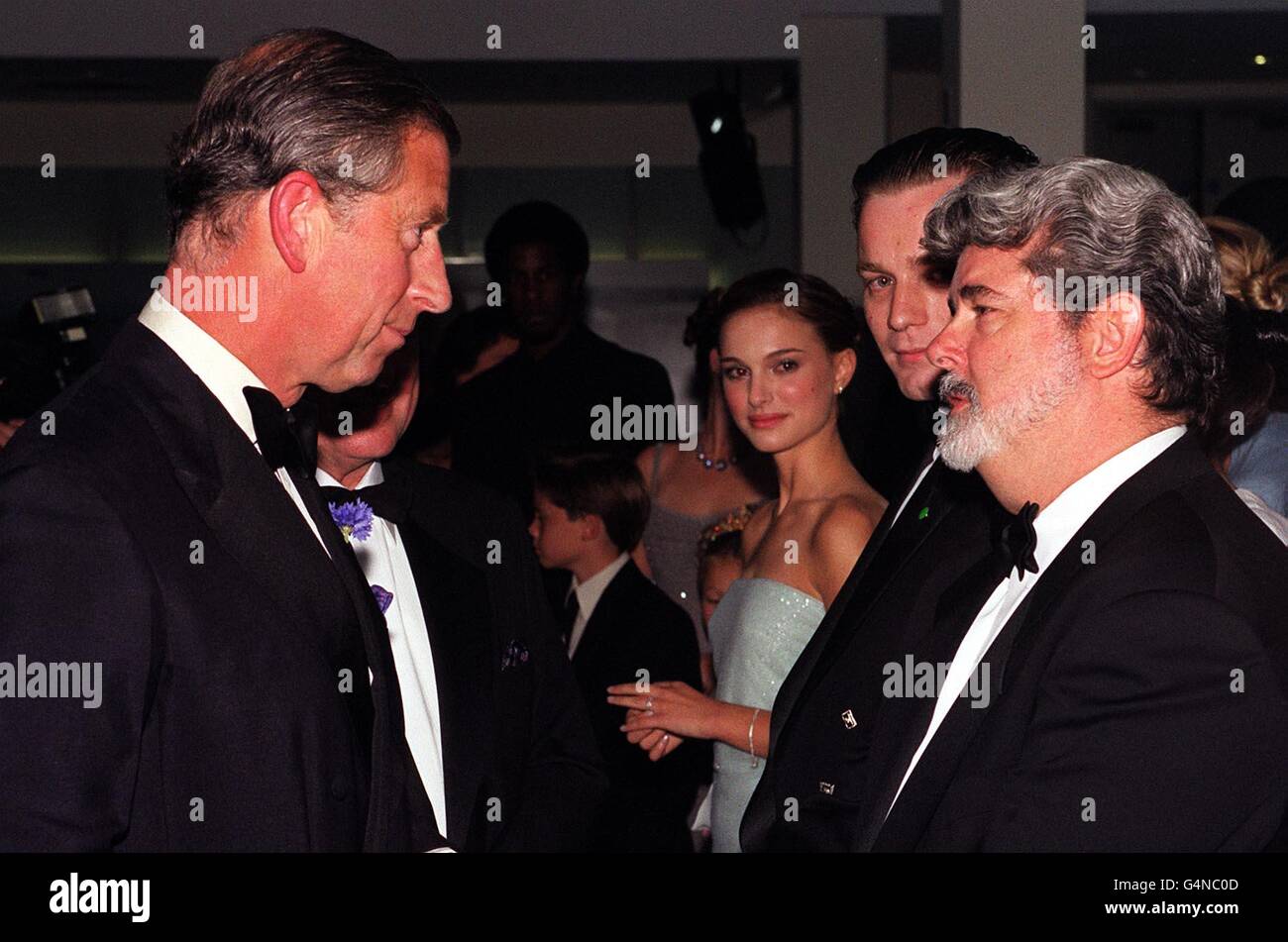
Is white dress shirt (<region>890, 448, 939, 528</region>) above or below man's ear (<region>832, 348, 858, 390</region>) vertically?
below

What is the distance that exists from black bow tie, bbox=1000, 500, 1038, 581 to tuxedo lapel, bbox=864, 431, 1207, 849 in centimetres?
3

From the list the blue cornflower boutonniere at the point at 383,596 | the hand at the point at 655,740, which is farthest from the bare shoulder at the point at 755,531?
the blue cornflower boutonniere at the point at 383,596

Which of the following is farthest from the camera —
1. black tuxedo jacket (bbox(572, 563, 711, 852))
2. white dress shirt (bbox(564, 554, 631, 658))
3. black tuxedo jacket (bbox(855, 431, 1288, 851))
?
white dress shirt (bbox(564, 554, 631, 658))

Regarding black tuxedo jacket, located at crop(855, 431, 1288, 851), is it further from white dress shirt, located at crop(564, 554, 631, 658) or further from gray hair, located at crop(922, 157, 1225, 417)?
white dress shirt, located at crop(564, 554, 631, 658)

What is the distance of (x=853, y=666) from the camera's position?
1786mm

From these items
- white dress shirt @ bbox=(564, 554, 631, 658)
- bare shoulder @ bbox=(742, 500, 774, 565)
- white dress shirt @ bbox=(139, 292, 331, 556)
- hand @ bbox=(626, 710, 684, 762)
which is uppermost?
white dress shirt @ bbox=(139, 292, 331, 556)

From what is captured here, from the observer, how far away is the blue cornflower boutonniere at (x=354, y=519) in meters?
1.88

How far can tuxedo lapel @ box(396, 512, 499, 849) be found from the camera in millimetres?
1840

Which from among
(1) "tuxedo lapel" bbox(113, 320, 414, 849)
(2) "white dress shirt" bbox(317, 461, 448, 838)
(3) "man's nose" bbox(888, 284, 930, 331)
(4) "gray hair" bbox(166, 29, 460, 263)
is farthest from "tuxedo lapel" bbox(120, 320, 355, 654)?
(3) "man's nose" bbox(888, 284, 930, 331)

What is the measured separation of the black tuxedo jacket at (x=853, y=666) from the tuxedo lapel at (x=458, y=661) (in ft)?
1.16

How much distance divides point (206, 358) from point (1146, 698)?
859 mm

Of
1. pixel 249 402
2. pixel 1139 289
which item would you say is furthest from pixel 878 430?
pixel 249 402

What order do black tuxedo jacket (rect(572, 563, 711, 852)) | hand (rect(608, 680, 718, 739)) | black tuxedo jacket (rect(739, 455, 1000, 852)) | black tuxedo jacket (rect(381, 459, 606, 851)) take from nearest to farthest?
1. black tuxedo jacket (rect(739, 455, 1000, 852))
2. black tuxedo jacket (rect(381, 459, 606, 851))
3. hand (rect(608, 680, 718, 739))
4. black tuxedo jacket (rect(572, 563, 711, 852))

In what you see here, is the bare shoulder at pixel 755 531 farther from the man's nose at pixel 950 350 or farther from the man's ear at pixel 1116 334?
the man's ear at pixel 1116 334
